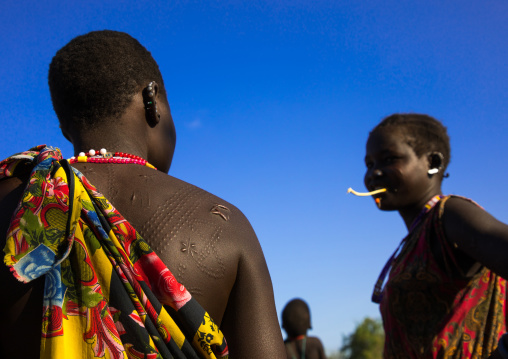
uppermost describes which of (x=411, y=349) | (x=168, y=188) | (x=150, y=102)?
(x=150, y=102)

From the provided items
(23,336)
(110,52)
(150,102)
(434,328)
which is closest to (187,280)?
(23,336)

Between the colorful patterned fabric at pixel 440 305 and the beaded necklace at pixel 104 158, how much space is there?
191 centimetres

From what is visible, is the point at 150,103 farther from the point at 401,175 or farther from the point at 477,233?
the point at 401,175

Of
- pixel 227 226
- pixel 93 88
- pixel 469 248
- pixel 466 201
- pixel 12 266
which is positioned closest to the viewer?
pixel 12 266

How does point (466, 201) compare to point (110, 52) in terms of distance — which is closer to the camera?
point (110, 52)

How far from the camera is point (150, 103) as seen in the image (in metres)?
2.03

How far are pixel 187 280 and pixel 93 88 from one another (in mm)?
816

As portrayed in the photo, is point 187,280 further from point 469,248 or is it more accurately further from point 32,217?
point 469,248

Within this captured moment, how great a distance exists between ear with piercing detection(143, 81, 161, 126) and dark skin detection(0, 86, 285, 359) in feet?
0.65

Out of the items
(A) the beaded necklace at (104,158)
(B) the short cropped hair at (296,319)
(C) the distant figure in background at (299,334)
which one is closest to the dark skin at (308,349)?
(C) the distant figure in background at (299,334)

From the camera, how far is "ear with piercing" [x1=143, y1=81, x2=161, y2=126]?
203 cm

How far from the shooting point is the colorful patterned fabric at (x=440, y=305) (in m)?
2.88

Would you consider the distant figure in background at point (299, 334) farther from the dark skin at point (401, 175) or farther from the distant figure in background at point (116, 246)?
the distant figure in background at point (116, 246)

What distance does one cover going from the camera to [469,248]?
2701mm
